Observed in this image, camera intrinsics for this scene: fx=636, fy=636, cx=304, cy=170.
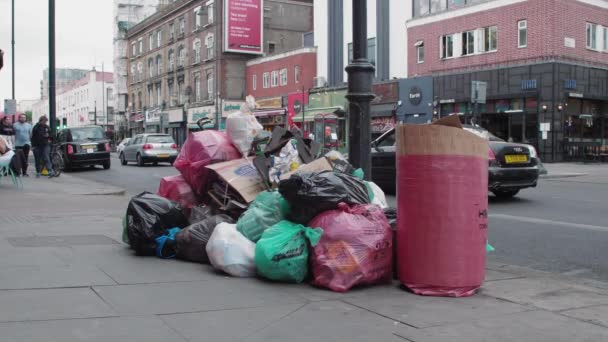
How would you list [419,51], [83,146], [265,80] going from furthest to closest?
1. [265,80]
2. [419,51]
3. [83,146]

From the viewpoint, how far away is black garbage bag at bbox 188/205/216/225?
6832 mm

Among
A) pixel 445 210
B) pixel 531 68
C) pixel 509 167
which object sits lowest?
pixel 445 210

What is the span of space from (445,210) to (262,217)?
5.58 ft

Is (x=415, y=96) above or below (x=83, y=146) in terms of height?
above

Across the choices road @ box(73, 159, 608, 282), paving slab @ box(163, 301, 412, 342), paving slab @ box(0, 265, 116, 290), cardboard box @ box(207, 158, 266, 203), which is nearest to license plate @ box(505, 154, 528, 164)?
road @ box(73, 159, 608, 282)

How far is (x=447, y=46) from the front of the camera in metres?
32.2

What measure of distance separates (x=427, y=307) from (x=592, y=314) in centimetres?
114

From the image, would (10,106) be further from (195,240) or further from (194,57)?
(195,240)

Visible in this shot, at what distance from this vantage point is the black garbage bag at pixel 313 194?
5398 mm

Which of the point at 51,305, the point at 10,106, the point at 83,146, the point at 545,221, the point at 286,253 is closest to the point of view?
the point at 51,305

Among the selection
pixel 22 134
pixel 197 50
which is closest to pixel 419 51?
pixel 22 134

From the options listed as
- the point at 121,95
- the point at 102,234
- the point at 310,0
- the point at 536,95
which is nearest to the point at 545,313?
the point at 102,234

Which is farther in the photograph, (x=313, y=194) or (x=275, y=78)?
(x=275, y=78)

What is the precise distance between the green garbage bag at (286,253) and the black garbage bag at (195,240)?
3.00 ft
